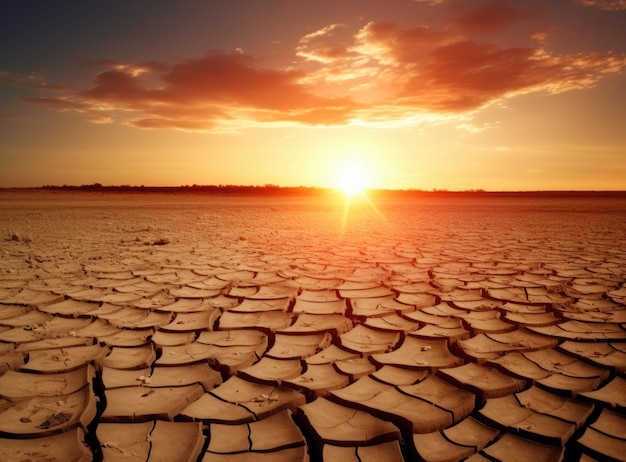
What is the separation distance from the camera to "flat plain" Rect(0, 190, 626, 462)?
107 centimetres

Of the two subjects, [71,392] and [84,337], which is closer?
[71,392]

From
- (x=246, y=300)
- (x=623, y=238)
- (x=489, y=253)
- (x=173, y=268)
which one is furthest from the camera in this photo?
(x=623, y=238)

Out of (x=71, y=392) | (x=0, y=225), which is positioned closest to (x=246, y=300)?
(x=71, y=392)

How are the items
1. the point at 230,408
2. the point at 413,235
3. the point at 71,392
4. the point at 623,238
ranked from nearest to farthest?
1. the point at 230,408
2. the point at 71,392
3. the point at 623,238
4. the point at 413,235

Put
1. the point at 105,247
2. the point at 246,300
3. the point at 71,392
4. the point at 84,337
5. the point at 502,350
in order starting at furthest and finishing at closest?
the point at 105,247, the point at 246,300, the point at 84,337, the point at 502,350, the point at 71,392

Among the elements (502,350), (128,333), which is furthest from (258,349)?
(502,350)

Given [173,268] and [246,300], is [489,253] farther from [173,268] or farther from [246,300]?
[173,268]

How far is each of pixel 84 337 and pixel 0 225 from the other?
652 centimetres

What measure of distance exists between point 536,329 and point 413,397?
Answer: 96cm

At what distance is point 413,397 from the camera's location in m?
1.28

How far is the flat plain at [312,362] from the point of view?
3.52ft

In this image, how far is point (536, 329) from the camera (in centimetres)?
188

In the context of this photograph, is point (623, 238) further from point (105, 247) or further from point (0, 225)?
point (0, 225)

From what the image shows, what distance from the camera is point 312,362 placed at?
155 centimetres
